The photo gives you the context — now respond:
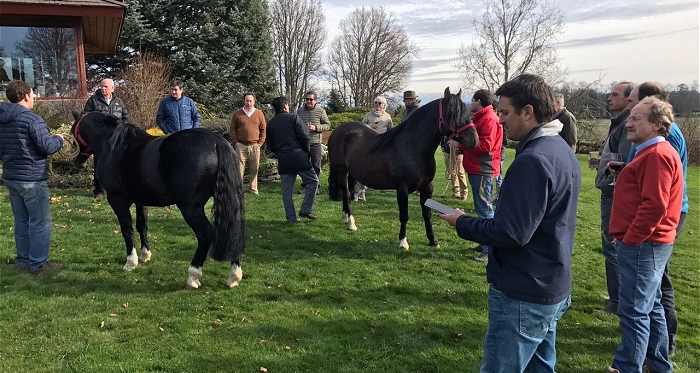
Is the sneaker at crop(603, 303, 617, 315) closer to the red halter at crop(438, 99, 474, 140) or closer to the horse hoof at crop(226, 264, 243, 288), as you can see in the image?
the red halter at crop(438, 99, 474, 140)

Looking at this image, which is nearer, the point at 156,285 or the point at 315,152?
the point at 156,285

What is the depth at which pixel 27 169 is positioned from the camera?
460cm

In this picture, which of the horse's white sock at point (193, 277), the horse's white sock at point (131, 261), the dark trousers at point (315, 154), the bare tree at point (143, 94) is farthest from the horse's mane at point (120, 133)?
the bare tree at point (143, 94)

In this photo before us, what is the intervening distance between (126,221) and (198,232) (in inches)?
43.1

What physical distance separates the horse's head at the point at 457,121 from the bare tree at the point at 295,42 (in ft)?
104

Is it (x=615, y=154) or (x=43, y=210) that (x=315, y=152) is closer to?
(x=43, y=210)

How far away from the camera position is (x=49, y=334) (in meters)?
3.52

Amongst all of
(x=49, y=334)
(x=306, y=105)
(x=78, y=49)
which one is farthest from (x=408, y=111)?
(x=78, y=49)

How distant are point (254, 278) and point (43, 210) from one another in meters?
2.42

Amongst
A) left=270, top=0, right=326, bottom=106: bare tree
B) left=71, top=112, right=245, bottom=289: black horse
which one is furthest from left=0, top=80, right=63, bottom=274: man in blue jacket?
left=270, top=0, right=326, bottom=106: bare tree

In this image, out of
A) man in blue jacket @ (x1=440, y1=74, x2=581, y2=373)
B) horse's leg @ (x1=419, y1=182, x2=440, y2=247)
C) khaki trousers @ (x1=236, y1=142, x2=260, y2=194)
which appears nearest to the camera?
man in blue jacket @ (x1=440, y1=74, x2=581, y2=373)

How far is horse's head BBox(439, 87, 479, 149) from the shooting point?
518 cm

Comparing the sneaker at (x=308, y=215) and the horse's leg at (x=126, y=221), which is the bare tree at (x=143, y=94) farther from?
the horse's leg at (x=126, y=221)

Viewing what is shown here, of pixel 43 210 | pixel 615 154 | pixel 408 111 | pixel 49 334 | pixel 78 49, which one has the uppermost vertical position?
pixel 78 49
